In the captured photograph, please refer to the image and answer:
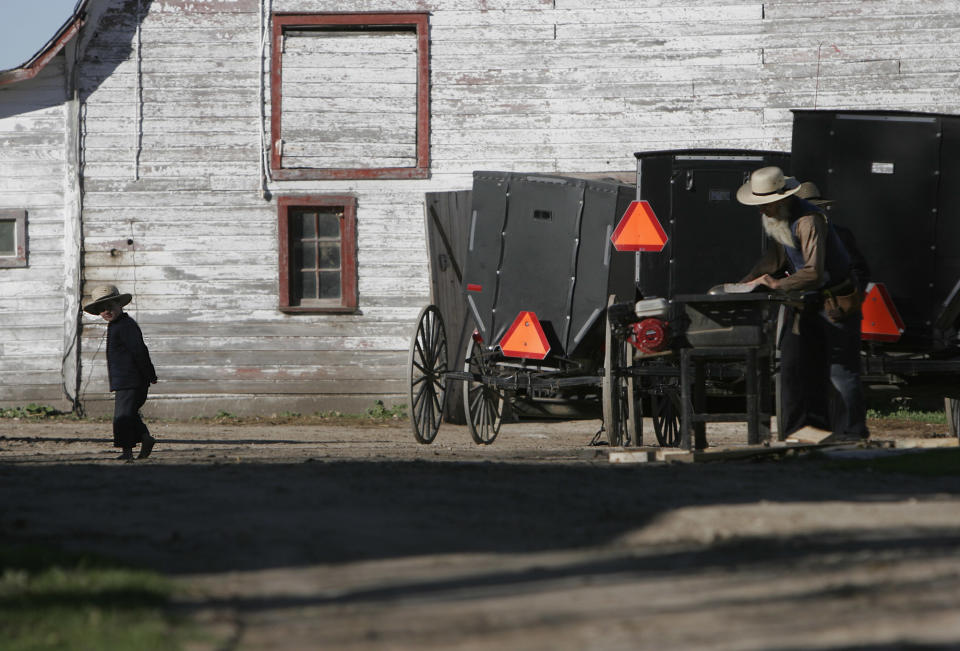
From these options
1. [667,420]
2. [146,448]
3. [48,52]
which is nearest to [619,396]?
[667,420]

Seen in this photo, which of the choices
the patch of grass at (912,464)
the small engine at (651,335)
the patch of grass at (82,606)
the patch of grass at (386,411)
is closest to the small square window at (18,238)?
the patch of grass at (386,411)

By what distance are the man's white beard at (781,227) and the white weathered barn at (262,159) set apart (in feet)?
25.4

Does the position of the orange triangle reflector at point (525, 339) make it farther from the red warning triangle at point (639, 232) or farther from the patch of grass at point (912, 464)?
the patch of grass at point (912, 464)

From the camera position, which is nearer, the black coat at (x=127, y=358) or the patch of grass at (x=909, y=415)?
the black coat at (x=127, y=358)

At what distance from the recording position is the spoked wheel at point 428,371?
12406mm

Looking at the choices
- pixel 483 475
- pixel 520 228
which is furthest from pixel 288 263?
pixel 483 475

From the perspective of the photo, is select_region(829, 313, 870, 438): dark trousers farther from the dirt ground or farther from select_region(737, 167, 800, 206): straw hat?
select_region(737, 167, 800, 206): straw hat

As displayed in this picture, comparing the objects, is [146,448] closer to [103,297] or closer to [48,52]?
[103,297]

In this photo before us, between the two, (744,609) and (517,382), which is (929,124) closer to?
(517,382)

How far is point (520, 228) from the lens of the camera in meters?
12.2

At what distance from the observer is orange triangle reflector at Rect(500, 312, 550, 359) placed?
11.7m

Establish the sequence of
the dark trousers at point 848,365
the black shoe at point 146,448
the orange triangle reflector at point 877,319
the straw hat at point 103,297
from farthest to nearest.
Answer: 1. the straw hat at point 103,297
2. the orange triangle reflector at point 877,319
3. the black shoe at point 146,448
4. the dark trousers at point 848,365

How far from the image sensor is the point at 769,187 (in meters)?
8.88

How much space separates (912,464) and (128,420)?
6.05m
